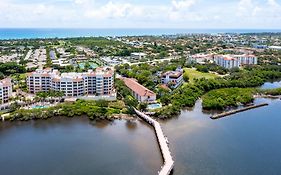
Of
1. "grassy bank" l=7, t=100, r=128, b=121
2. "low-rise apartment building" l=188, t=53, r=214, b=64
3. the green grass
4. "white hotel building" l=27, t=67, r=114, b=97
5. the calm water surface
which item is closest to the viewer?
the calm water surface

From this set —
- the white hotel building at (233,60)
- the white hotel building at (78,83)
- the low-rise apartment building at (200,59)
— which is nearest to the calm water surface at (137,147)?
the white hotel building at (78,83)

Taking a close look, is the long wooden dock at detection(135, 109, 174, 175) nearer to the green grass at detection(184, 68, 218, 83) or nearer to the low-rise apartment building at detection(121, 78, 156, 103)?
the low-rise apartment building at detection(121, 78, 156, 103)

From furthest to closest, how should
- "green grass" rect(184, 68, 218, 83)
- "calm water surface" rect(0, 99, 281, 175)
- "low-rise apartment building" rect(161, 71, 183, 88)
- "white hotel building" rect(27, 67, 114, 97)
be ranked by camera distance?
"green grass" rect(184, 68, 218, 83) → "low-rise apartment building" rect(161, 71, 183, 88) → "white hotel building" rect(27, 67, 114, 97) → "calm water surface" rect(0, 99, 281, 175)

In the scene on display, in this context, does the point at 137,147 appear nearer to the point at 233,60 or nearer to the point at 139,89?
the point at 139,89

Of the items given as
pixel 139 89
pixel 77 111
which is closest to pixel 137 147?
pixel 77 111

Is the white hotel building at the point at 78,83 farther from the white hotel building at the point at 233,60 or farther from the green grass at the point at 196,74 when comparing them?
the white hotel building at the point at 233,60

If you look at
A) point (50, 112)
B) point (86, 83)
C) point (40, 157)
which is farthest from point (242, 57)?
point (40, 157)

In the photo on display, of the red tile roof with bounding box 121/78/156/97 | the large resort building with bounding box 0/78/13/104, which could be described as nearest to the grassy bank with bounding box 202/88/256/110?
the red tile roof with bounding box 121/78/156/97
